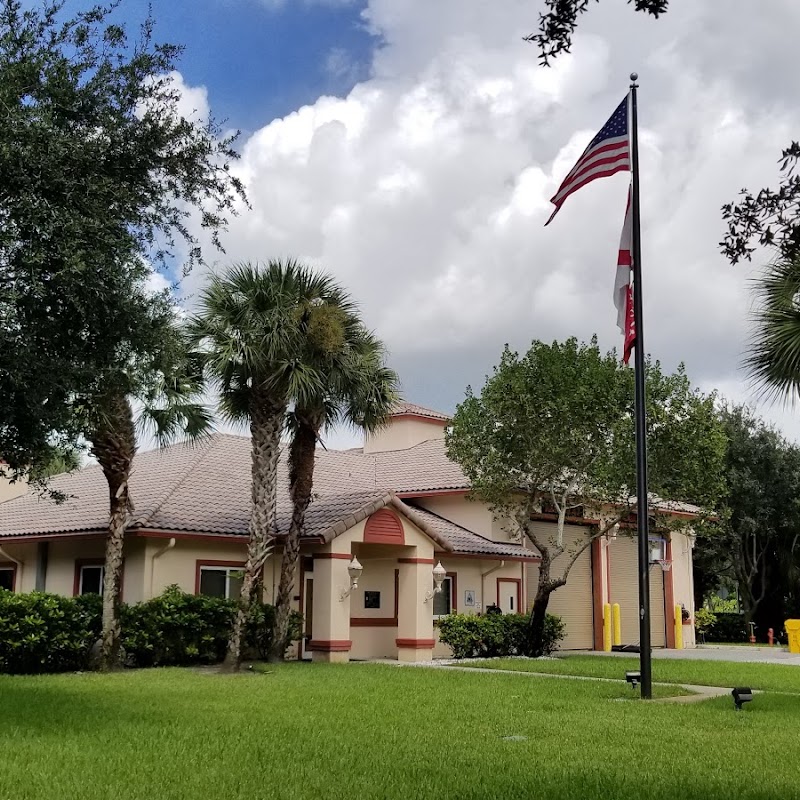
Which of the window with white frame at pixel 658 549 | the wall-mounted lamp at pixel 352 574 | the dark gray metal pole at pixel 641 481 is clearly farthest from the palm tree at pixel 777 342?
the window with white frame at pixel 658 549

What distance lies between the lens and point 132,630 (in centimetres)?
2089

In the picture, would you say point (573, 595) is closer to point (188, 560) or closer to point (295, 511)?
point (295, 511)

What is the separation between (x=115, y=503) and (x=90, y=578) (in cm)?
526

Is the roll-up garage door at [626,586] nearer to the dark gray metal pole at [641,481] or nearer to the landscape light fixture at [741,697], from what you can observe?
the dark gray metal pole at [641,481]

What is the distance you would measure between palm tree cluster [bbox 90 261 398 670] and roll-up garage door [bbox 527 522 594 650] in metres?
10.2

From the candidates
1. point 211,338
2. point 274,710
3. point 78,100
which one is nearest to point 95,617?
point 211,338

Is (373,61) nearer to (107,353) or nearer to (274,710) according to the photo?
(107,353)

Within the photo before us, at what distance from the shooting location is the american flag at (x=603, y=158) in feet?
55.0

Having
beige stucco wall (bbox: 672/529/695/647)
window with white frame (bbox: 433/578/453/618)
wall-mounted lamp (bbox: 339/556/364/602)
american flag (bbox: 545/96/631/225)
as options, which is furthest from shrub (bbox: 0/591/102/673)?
beige stucco wall (bbox: 672/529/695/647)

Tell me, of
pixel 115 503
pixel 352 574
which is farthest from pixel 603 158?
pixel 352 574

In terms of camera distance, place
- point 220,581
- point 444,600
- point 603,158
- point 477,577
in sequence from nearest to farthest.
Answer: point 603,158, point 220,581, point 444,600, point 477,577

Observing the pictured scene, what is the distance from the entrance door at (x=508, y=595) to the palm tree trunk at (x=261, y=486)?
935 cm

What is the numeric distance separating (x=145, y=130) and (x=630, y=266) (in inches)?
322

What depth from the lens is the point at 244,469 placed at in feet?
94.4
